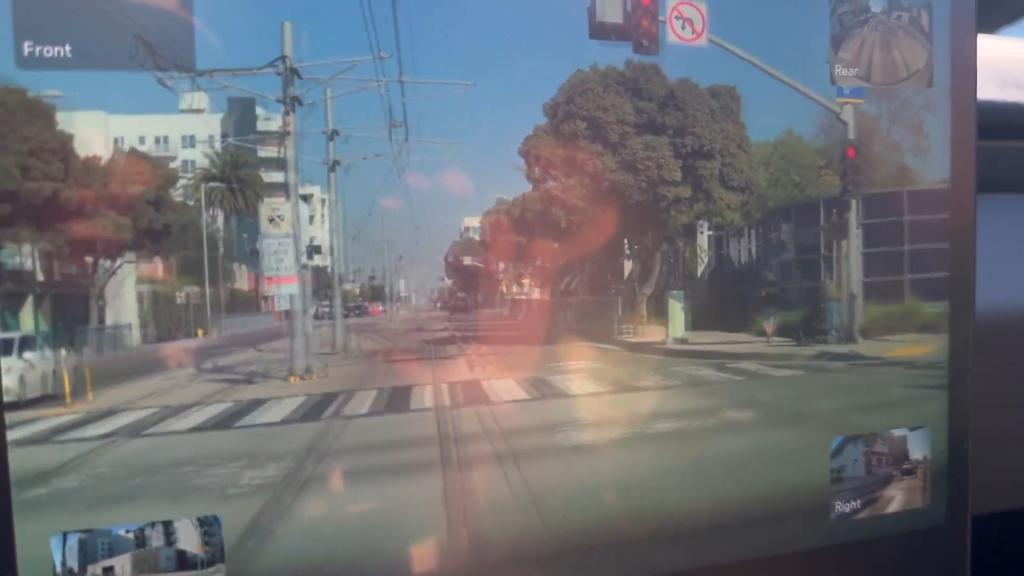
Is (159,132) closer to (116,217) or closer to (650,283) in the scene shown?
(116,217)

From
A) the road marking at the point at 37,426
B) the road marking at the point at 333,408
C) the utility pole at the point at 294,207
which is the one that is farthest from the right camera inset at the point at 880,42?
the road marking at the point at 37,426

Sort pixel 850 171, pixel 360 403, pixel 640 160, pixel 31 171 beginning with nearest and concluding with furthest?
pixel 31 171, pixel 360 403, pixel 640 160, pixel 850 171

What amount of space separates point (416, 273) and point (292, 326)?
71 cm

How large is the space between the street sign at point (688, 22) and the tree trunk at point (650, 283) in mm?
950

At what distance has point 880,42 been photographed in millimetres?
3910

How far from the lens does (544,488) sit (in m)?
3.26

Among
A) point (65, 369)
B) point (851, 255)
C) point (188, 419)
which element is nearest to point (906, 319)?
point (851, 255)

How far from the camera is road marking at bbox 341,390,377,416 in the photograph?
10.3 feet

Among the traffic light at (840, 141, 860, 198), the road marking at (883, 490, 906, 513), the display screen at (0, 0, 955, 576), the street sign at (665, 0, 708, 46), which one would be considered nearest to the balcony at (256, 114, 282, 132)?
the display screen at (0, 0, 955, 576)

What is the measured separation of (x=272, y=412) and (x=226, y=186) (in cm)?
87

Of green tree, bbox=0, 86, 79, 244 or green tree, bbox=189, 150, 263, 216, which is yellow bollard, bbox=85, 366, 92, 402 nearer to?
green tree, bbox=0, 86, 79, 244

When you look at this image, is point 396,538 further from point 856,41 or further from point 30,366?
point 856,41

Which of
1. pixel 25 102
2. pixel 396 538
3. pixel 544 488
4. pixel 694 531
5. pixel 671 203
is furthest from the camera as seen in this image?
pixel 671 203

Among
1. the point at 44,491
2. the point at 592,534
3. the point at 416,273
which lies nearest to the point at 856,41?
the point at 416,273
